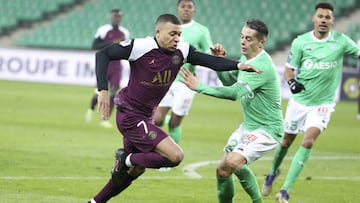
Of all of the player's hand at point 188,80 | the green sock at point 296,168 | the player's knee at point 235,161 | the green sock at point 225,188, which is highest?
the player's hand at point 188,80

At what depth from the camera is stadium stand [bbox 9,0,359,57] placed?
1244 inches

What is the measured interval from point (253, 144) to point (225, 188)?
0.54m

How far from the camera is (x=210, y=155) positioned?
14.2m

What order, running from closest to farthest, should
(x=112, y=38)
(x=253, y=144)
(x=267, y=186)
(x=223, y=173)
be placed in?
(x=223, y=173) → (x=253, y=144) → (x=267, y=186) → (x=112, y=38)

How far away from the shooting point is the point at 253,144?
8938 millimetres

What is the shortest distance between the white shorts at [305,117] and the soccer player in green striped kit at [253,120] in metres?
1.81

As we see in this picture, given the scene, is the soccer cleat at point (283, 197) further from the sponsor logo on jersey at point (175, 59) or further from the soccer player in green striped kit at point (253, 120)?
the sponsor logo on jersey at point (175, 59)

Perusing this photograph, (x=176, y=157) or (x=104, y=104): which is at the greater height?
(x=104, y=104)

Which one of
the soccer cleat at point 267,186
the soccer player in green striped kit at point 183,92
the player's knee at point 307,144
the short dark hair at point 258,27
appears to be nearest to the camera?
the short dark hair at point 258,27

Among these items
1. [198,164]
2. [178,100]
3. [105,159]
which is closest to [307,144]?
[198,164]

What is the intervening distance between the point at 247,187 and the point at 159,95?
1279 millimetres

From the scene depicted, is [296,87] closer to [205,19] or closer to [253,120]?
[253,120]

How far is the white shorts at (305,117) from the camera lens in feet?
35.8

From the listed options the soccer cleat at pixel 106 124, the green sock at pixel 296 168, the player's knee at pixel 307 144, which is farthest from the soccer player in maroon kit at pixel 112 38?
the green sock at pixel 296 168
